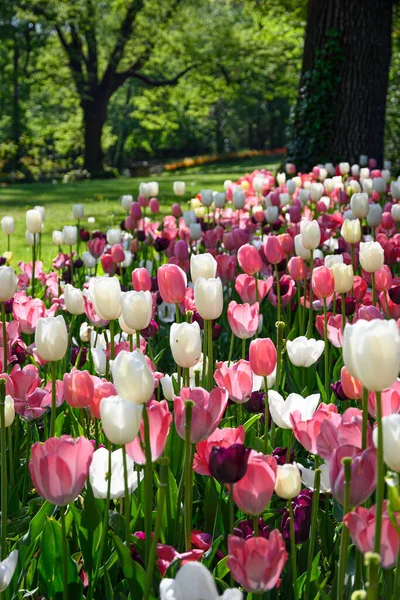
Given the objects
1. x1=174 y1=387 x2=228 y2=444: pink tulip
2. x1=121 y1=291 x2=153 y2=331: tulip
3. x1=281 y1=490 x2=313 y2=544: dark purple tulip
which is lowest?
x1=281 y1=490 x2=313 y2=544: dark purple tulip

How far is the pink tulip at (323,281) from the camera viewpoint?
2.13 metres

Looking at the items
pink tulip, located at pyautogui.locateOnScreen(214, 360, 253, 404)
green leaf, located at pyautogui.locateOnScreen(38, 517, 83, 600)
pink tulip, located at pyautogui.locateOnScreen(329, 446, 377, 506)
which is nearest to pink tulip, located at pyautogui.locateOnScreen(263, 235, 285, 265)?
pink tulip, located at pyautogui.locateOnScreen(214, 360, 253, 404)

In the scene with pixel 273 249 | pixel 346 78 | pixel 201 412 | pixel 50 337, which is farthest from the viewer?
pixel 346 78

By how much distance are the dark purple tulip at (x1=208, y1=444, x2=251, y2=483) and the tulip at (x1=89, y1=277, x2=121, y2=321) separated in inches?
29.7

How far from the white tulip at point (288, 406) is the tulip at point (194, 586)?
701 mm

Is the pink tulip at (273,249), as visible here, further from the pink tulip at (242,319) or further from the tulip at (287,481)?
the tulip at (287,481)

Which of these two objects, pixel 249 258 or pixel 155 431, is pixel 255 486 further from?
pixel 249 258

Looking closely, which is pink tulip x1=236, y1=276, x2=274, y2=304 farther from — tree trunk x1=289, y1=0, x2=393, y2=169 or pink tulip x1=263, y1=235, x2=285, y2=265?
tree trunk x1=289, y1=0, x2=393, y2=169

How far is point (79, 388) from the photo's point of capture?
1521 mm

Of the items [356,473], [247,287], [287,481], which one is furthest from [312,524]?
[247,287]

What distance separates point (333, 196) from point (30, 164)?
23.6 m

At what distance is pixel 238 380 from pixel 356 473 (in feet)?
1.86

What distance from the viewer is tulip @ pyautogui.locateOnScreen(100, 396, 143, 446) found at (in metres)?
1.12

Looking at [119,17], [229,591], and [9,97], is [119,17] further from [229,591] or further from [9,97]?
[229,591]
